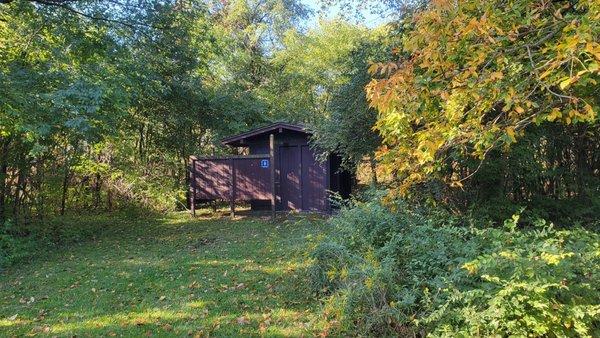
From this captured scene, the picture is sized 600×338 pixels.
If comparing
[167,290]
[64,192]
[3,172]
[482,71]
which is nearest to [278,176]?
[64,192]

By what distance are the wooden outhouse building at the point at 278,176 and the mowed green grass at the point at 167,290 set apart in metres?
3.19

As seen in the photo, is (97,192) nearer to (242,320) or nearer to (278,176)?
(278,176)

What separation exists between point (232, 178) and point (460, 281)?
9.24m

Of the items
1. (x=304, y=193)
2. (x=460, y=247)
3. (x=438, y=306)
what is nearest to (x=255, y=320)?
(x=438, y=306)

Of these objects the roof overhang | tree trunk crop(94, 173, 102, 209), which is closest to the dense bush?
the roof overhang

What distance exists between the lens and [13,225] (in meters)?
9.37

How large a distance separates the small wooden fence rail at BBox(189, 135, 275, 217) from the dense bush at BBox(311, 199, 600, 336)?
7.21 metres

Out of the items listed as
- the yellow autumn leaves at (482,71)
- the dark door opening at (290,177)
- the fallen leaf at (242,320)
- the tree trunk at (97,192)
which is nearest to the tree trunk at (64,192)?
the tree trunk at (97,192)

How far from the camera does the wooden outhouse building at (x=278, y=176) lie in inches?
481

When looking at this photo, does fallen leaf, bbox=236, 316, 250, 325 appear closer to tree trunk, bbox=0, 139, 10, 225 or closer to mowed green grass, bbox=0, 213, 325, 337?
mowed green grass, bbox=0, 213, 325, 337

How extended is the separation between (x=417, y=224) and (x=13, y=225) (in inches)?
337

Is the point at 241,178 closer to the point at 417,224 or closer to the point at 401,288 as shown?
the point at 417,224

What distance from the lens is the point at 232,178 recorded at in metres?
12.3

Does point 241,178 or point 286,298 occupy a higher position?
point 241,178
